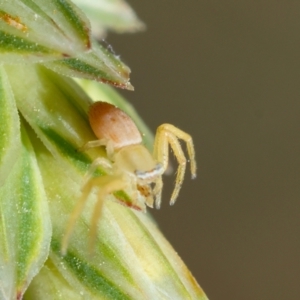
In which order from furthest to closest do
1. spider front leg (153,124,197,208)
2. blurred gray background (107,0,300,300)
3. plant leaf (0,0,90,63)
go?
blurred gray background (107,0,300,300)
spider front leg (153,124,197,208)
plant leaf (0,0,90,63)

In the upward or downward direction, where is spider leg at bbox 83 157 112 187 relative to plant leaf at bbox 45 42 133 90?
downward

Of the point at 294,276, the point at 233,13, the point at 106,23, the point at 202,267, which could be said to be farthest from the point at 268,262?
the point at 106,23

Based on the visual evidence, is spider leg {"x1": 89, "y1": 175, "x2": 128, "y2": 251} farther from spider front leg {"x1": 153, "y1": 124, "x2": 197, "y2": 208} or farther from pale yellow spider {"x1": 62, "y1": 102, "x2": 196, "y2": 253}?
spider front leg {"x1": 153, "y1": 124, "x2": 197, "y2": 208}

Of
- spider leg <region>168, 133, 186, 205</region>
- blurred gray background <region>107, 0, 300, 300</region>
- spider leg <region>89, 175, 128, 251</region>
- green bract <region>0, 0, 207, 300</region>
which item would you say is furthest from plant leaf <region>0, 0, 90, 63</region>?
blurred gray background <region>107, 0, 300, 300</region>

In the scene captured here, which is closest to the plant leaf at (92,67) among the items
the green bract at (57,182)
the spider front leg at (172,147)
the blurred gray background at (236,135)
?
the green bract at (57,182)

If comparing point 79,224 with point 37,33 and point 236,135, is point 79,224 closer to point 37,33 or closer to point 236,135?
point 37,33

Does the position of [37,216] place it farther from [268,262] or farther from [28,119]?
[268,262]

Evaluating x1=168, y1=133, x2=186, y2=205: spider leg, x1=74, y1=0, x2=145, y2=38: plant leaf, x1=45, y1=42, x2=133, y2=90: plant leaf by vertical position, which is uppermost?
x1=74, y1=0, x2=145, y2=38: plant leaf

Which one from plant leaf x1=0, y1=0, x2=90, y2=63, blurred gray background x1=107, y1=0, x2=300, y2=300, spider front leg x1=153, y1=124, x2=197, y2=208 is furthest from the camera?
blurred gray background x1=107, y1=0, x2=300, y2=300
